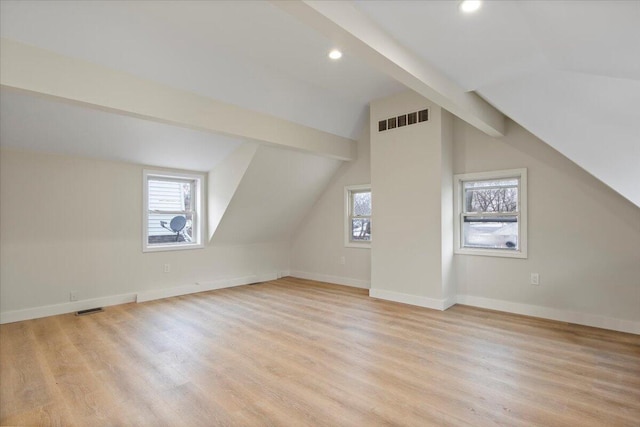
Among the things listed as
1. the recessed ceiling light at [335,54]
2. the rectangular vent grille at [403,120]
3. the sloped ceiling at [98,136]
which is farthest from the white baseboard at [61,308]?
the rectangular vent grille at [403,120]

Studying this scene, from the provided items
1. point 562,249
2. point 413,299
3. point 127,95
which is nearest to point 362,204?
point 413,299

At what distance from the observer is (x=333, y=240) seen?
6277 millimetres

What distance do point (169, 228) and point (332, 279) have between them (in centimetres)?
298

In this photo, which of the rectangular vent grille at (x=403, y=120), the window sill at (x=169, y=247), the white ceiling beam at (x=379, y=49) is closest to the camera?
the white ceiling beam at (x=379, y=49)

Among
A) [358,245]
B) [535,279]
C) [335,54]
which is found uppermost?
[335,54]

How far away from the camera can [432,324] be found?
12.5 feet

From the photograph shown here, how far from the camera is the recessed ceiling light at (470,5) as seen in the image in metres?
2.06

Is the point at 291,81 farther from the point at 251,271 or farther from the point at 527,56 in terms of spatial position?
the point at 251,271

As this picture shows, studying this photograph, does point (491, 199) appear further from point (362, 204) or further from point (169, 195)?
point (169, 195)

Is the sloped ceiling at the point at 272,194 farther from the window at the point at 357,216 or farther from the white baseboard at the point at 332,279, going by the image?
the white baseboard at the point at 332,279

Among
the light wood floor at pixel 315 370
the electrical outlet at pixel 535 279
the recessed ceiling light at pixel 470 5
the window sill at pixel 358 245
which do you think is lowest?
the light wood floor at pixel 315 370

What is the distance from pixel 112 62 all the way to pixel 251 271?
4.27 metres

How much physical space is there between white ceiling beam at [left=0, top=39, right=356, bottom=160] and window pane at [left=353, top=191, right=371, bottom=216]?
1911 mm

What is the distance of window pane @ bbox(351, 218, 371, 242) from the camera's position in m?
5.98
